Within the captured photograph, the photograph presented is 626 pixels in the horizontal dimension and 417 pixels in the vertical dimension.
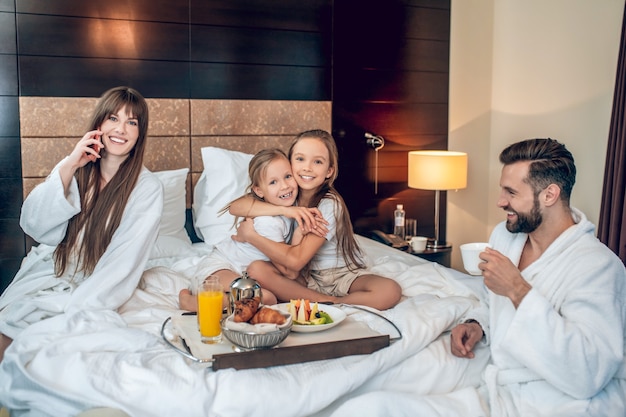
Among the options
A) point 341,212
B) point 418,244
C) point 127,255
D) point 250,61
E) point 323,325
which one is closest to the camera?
point 323,325

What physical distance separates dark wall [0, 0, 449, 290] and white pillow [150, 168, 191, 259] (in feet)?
1.60

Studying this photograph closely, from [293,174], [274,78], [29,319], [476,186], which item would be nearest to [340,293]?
[293,174]

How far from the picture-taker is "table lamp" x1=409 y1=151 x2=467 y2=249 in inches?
161

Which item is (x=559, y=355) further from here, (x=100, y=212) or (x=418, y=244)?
(x=418, y=244)

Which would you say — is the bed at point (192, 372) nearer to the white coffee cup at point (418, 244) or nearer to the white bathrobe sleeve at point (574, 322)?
the white bathrobe sleeve at point (574, 322)

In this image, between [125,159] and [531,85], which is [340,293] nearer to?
[125,159]

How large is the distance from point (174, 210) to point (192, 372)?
185 cm

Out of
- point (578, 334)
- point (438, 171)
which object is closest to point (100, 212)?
point (578, 334)

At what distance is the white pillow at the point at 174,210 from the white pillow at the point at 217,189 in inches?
3.5

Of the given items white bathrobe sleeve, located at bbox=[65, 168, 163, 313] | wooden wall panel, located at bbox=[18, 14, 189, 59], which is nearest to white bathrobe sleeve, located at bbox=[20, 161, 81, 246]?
white bathrobe sleeve, located at bbox=[65, 168, 163, 313]

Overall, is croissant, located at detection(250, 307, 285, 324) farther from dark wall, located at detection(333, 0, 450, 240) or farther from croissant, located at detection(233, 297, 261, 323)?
dark wall, located at detection(333, 0, 450, 240)

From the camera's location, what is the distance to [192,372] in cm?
182

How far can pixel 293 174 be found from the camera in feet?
9.22

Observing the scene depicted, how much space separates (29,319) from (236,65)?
2.08m
